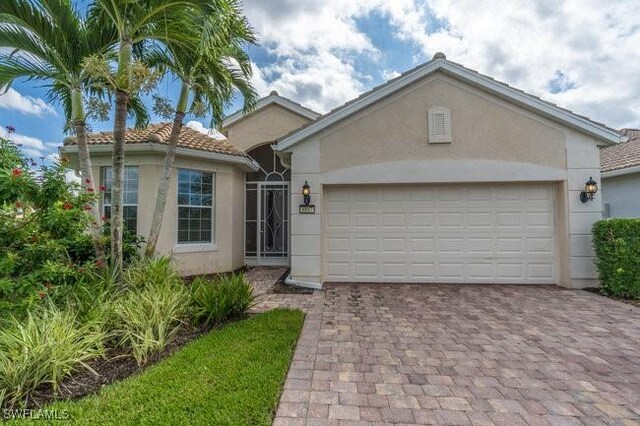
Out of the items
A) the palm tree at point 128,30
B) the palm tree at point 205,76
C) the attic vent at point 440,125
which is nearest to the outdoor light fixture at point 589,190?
the attic vent at point 440,125

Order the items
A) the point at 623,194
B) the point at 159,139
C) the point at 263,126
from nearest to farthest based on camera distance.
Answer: the point at 159,139
the point at 623,194
the point at 263,126

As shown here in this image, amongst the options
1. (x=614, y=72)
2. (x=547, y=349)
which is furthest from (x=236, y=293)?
(x=614, y=72)

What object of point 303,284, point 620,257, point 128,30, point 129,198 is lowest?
point 303,284

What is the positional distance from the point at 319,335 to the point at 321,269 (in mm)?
3550

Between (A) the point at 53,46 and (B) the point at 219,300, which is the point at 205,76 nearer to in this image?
(A) the point at 53,46

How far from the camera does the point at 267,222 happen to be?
468 inches

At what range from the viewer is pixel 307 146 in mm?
8570

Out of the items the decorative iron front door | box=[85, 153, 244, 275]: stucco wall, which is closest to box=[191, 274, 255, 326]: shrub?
box=[85, 153, 244, 275]: stucco wall

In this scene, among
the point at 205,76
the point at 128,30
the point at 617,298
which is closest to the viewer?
the point at 128,30

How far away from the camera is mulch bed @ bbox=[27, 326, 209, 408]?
323 cm

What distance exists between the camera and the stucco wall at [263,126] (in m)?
13.5

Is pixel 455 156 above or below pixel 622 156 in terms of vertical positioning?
below

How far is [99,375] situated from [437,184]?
8.36 m

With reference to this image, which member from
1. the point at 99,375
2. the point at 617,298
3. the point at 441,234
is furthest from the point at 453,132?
the point at 99,375
